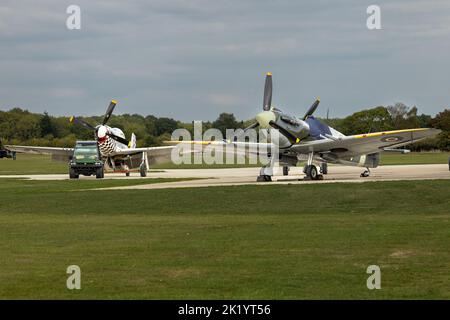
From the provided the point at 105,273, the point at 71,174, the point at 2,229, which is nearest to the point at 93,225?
the point at 2,229

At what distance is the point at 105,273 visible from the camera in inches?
560

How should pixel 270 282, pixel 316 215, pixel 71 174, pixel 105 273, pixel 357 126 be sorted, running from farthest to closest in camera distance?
pixel 357 126
pixel 71 174
pixel 316 215
pixel 105 273
pixel 270 282

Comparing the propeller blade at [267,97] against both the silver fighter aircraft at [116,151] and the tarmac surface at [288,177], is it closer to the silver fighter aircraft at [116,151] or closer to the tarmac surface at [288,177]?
the tarmac surface at [288,177]

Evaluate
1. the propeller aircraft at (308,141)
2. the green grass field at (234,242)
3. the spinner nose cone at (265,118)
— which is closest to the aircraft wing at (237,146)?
the propeller aircraft at (308,141)

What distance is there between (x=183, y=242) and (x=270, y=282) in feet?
17.6

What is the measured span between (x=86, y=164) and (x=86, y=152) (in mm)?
947

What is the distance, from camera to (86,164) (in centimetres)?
5200

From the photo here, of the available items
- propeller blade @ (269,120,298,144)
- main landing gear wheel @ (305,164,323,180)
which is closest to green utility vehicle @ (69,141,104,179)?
propeller blade @ (269,120,298,144)

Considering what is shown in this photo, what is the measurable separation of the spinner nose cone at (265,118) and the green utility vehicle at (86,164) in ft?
49.3

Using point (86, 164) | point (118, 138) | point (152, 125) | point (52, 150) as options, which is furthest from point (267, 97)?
point (152, 125)

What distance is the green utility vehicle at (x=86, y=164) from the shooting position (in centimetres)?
5194

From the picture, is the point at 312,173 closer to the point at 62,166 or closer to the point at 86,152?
the point at 86,152
